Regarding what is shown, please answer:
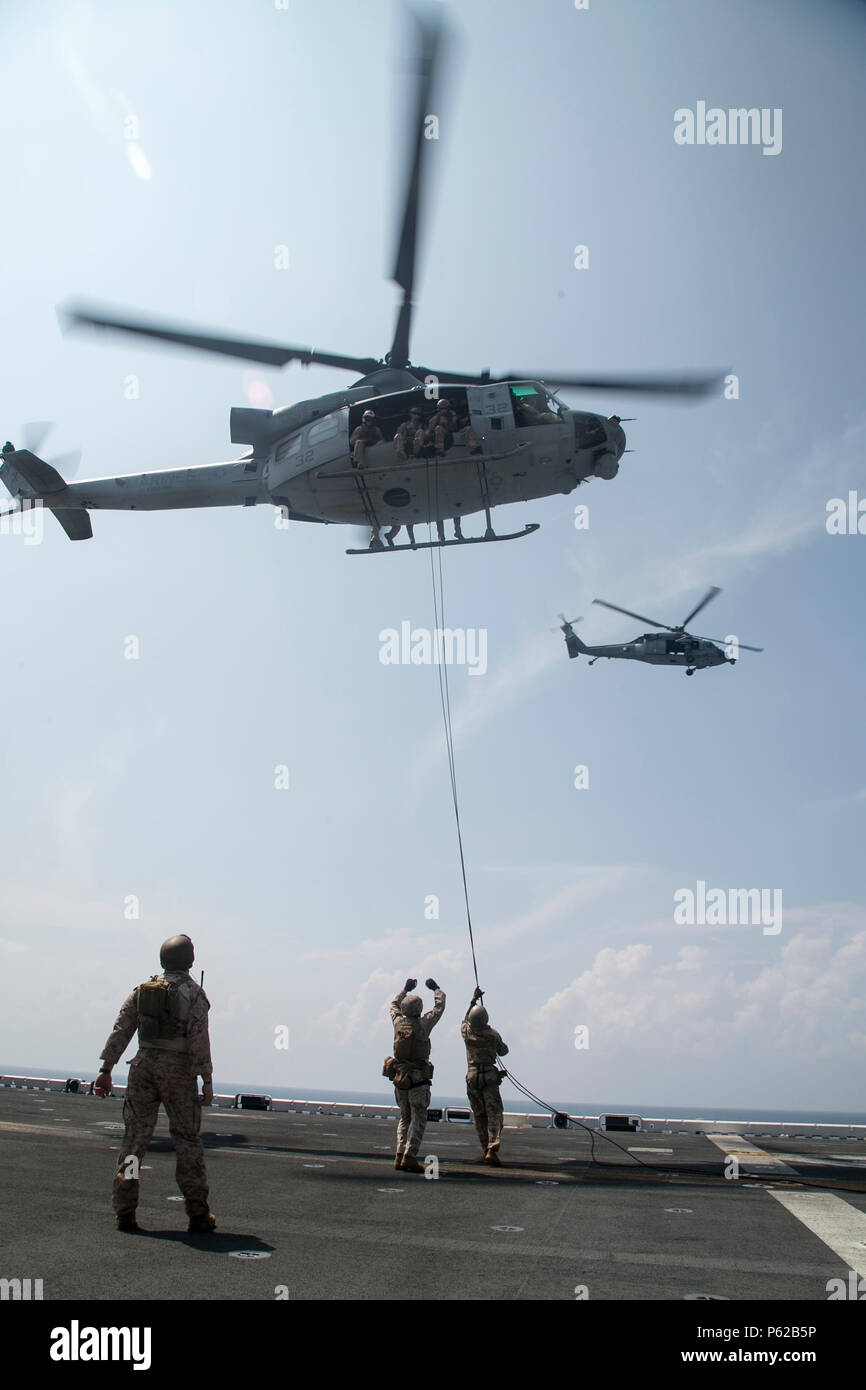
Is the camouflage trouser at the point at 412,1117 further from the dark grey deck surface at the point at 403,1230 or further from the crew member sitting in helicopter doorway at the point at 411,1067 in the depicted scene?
the dark grey deck surface at the point at 403,1230

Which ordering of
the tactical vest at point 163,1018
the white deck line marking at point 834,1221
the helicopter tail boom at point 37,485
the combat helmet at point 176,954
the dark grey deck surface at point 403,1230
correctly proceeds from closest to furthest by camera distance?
the dark grey deck surface at point 403,1230 < the white deck line marking at point 834,1221 < the tactical vest at point 163,1018 < the combat helmet at point 176,954 < the helicopter tail boom at point 37,485

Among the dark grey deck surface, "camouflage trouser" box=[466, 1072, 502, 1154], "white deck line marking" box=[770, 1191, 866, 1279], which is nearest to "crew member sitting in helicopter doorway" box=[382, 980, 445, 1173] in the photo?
the dark grey deck surface

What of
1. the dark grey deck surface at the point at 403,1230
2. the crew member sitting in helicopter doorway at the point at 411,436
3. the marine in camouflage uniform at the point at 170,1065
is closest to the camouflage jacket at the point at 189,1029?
the marine in camouflage uniform at the point at 170,1065

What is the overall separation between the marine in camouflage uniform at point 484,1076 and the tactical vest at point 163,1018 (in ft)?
19.2

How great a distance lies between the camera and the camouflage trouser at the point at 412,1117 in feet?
34.7

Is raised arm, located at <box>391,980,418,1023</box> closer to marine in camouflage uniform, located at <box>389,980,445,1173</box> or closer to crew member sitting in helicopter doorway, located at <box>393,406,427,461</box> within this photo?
marine in camouflage uniform, located at <box>389,980,445,1173</box>

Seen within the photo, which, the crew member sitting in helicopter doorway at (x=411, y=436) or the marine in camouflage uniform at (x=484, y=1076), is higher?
the crew member sitting in helicopter doorway at (x=411, y=436)

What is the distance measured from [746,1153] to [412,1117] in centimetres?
687

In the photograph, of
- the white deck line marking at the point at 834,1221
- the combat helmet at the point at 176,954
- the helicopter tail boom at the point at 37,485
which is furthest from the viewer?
the helicopter tail boom at the point at 37,485

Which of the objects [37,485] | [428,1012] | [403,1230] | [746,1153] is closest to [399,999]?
[428,1012]

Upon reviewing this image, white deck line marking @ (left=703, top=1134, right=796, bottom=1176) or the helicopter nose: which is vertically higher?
the helicopter nose

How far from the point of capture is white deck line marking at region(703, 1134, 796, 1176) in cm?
1217

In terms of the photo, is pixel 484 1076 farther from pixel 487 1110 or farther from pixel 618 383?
pixel 618 383
